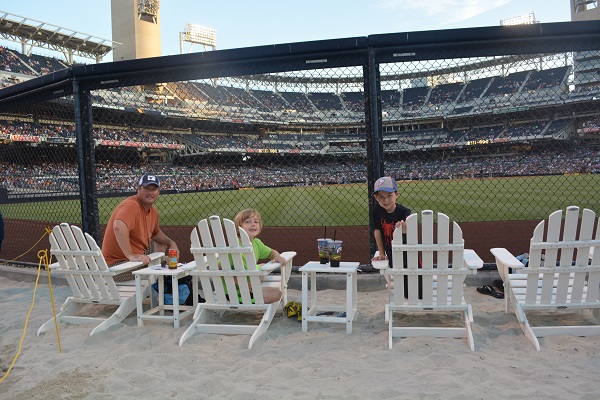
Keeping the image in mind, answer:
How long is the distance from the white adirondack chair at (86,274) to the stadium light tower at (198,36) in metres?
66.9

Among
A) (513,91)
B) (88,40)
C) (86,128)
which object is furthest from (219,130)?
(86,128)

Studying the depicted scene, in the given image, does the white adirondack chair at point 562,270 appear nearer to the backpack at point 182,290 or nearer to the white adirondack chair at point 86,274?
the backpack at point 182,290

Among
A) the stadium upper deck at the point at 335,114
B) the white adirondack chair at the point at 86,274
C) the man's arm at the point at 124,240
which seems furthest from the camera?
the stadium upper deck at the point at 335,114

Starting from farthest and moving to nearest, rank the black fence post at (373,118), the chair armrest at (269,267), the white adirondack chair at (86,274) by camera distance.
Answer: the black fence post at (373,118)
the white adirondack chair at (86,274)
the chair armrest at (269,267)

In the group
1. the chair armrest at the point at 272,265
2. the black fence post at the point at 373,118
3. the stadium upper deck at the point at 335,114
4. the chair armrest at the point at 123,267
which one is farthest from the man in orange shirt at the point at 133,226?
the stadium upper deck at the point at 335,114

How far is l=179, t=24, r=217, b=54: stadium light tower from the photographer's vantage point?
6506 cm

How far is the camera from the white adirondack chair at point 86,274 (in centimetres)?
432

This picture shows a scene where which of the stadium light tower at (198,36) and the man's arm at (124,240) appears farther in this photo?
the stadium light tower at (198,36)

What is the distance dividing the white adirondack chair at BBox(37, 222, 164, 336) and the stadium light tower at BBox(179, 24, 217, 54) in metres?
66.9

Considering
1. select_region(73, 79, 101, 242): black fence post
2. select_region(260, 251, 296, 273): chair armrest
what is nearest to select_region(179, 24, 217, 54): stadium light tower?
select_region(73, 79, 101, 242): black fence post

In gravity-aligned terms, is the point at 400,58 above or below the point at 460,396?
above

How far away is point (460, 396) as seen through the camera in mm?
2695

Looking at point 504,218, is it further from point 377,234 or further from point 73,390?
point 73,390

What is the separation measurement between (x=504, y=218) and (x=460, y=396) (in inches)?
420
